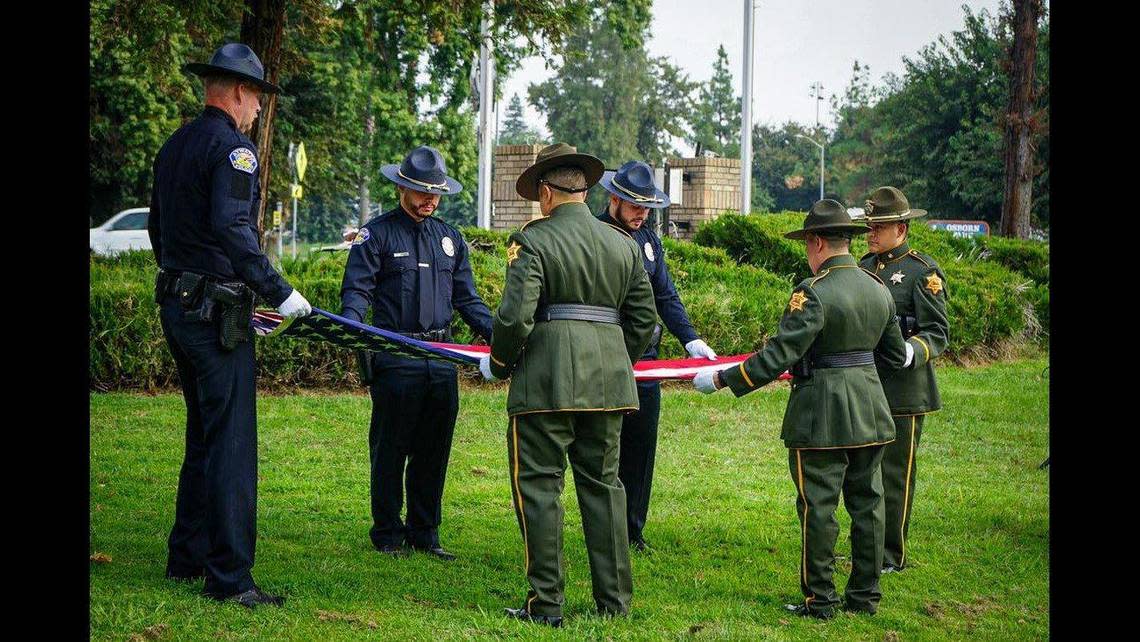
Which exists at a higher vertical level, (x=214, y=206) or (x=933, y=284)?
(x=214, y=206)

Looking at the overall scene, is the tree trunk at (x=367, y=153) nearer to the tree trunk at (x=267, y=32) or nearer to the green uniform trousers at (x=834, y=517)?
the tree trunk at (x=267, y=32)

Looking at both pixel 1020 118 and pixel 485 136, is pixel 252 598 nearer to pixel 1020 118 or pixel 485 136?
pixel 485 136

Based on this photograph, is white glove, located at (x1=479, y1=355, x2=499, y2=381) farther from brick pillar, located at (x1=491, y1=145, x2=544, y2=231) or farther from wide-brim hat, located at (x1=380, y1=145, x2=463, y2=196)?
brick pillar, located at (x1=491, y1=145, x2=544, y2=231)

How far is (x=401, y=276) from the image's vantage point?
6887mm

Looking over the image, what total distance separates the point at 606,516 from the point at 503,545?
184 cm

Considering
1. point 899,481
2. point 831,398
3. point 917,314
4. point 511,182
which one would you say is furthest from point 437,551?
point 511,182

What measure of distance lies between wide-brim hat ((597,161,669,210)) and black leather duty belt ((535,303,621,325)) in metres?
1.39

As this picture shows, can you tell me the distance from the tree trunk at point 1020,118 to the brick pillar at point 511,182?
946 centimetres

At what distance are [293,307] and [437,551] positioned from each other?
215 cm

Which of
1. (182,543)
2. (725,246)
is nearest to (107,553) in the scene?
(182,543)

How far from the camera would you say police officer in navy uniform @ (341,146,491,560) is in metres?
6.84

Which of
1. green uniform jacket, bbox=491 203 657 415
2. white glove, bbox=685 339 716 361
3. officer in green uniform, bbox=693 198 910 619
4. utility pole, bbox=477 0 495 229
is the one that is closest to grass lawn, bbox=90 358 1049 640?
officer in green uniform, bbox=693 198 910 619

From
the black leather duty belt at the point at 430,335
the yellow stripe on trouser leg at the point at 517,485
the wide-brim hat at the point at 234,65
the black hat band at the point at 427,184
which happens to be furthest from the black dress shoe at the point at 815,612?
the wide-brim hat at the point at 234,65
